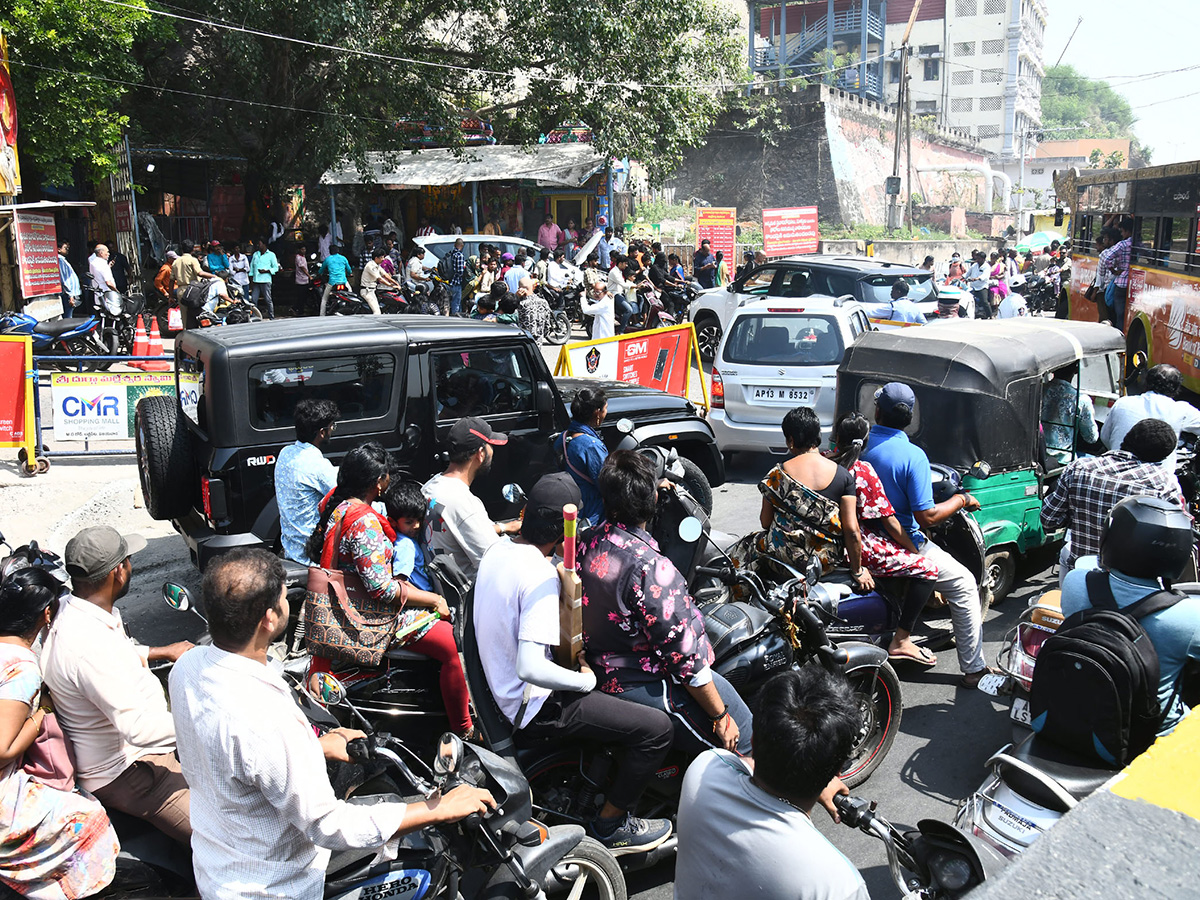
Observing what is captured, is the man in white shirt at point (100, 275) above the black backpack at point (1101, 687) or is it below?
above

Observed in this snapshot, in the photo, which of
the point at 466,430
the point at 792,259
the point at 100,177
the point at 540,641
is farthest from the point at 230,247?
the point at 540,641

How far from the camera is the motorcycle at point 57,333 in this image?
42.9ft

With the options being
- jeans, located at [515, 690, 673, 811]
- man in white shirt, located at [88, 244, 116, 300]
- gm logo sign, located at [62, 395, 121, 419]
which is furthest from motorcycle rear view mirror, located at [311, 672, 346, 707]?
man in white shirt, located at [88, 244, 116, 300]

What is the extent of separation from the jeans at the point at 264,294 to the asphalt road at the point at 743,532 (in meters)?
9.06

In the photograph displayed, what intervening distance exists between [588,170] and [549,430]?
1774 cm

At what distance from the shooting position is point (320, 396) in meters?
6.27

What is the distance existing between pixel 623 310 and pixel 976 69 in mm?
89816

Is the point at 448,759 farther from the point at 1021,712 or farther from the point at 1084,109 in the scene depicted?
the point at 1084,109

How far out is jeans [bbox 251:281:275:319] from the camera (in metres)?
18.8

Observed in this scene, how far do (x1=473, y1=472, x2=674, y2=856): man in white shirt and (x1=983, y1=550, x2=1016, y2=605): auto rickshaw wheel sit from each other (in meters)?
3.73

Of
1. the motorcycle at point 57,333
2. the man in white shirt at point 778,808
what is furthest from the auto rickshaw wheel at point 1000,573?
the motorcycle at point 57,333

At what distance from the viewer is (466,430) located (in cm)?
489

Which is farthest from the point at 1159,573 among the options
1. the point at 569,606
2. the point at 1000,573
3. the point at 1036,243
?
the point at 1036,243

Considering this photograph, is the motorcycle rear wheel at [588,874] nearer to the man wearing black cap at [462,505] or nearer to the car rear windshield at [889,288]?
the man wearing black cap at [462,505]
